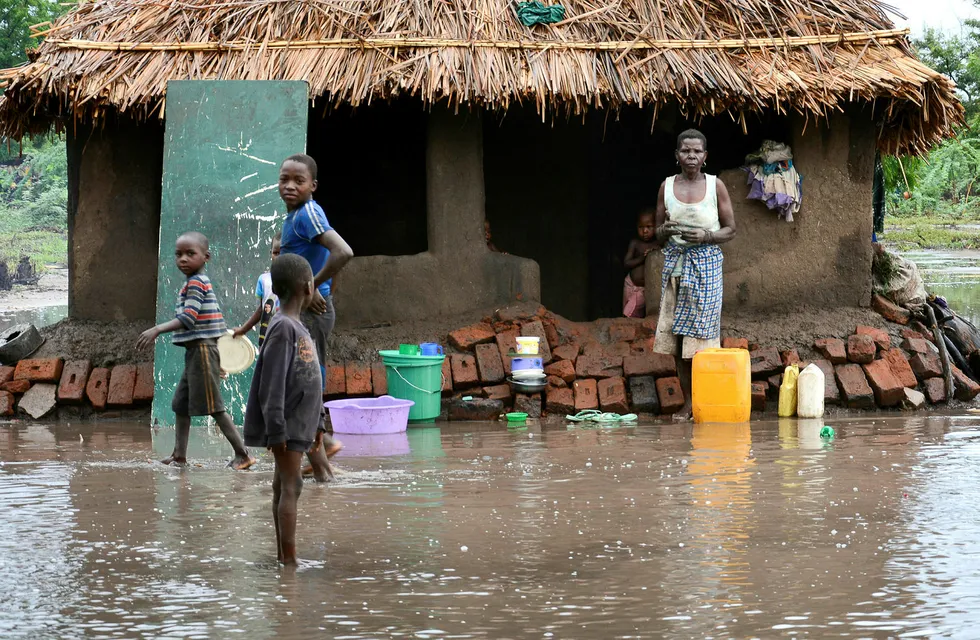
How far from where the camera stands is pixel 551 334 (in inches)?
354

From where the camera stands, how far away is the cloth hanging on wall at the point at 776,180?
902 cm

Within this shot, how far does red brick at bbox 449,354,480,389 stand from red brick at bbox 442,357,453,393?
21mm

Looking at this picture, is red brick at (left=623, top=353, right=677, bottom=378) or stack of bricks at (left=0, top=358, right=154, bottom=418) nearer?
stack of bricks at (left=0, top=358, right=154, bottom=418)

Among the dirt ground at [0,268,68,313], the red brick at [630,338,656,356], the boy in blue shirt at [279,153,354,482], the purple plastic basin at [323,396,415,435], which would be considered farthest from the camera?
the dirt ground at [0,268,68,313]

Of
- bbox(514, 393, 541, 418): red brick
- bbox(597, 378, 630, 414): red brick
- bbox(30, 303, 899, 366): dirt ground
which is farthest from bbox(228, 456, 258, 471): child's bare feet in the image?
bbox(597, 378, 630, 414): red brick

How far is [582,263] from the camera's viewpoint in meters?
11.5

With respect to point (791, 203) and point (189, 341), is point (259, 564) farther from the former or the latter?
point (791, 203)

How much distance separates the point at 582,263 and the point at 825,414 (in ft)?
11.2

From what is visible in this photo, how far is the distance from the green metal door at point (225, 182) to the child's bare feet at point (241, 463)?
5.40ft

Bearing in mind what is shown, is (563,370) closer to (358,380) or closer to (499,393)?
(499,393)

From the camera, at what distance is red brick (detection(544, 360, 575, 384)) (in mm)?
8734

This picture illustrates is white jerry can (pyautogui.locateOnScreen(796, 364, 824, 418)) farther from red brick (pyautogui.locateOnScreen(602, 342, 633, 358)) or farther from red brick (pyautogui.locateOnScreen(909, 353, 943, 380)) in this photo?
red brick (pyautogui.locateOnScreen(602, 342, 633, 358))

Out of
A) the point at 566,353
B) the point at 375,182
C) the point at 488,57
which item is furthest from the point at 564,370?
the point at 375,182

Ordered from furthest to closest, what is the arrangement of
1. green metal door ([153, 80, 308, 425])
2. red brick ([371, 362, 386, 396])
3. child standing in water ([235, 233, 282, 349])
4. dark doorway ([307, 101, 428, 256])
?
dark doorway ([307, 101, 428, 256]) < red brick ([371, 362, 386, 396]) < green metal door ([153, 80, 308, 425]) < child standing in water ([235, 233, 282, 349])
